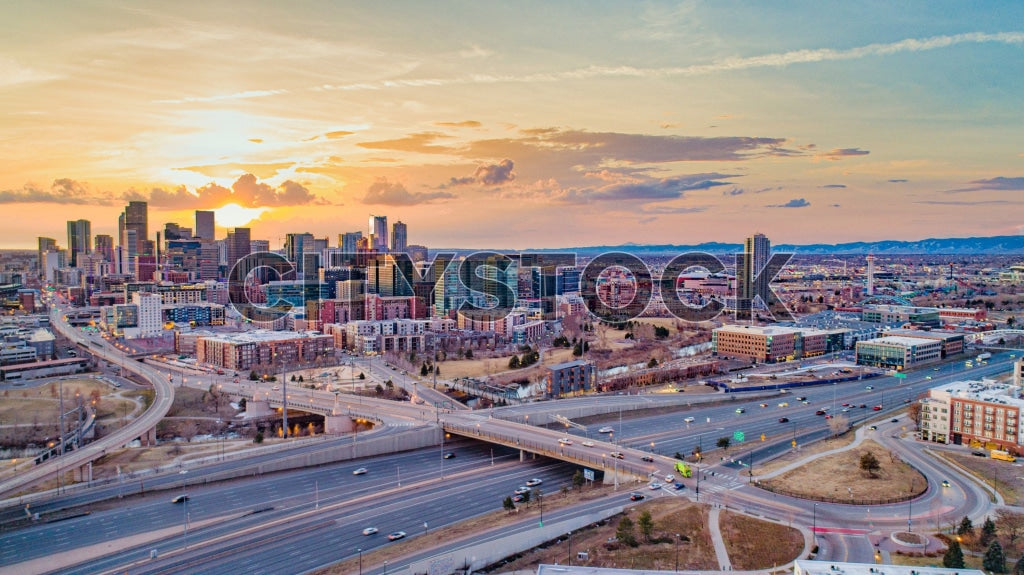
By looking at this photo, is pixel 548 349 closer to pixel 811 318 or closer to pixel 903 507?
pixel 811 318

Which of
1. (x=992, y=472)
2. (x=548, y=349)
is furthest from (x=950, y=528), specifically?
(x=548, y=349)

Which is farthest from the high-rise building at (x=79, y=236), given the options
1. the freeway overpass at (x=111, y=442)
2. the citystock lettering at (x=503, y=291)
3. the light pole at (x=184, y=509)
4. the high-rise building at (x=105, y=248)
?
the light pole at (x=184, y=509)

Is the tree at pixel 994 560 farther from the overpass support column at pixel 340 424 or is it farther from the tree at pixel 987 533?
the overpass support column at pixel 340 424

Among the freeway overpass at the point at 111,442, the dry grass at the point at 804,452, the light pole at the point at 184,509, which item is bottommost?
the light pole at the point at 184,509

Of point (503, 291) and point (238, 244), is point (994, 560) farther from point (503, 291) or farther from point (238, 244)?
point (238, 244)

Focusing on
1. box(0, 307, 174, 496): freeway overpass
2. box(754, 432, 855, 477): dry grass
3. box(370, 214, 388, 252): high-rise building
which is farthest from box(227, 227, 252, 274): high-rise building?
box(754, 432, 855, 477): dry grass

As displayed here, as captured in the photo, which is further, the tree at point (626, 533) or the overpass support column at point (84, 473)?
the overpass support column at point (84, 473)

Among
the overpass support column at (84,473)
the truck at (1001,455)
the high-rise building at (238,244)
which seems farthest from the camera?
the high-rise building at (238,244)

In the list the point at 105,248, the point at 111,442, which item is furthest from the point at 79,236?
the point at 111,442
